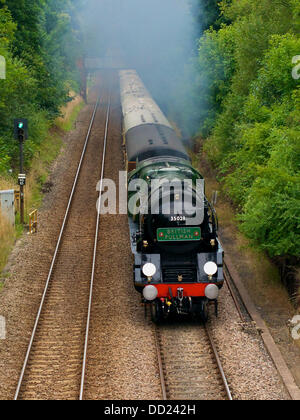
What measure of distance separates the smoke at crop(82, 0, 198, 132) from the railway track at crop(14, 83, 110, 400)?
49.9 ft

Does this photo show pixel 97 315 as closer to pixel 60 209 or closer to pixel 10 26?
pixel 60 209

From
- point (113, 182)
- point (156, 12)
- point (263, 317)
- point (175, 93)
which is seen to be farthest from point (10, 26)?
point (156, 12)

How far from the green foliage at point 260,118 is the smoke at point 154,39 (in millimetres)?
4271

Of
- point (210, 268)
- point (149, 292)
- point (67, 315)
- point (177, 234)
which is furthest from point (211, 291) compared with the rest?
point (67, 315)

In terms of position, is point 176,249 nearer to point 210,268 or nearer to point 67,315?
point 210,268

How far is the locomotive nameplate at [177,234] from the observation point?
12.5 metres

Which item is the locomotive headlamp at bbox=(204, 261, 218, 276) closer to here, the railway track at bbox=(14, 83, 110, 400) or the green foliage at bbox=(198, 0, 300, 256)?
the green foliage at bbox=(198, 0, 300, 256)

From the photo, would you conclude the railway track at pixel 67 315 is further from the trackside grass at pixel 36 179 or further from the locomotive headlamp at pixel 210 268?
the locomotive headlamp at pixel 210 268

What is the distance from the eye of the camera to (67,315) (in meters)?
13.6

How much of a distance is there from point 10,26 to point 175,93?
647 inches

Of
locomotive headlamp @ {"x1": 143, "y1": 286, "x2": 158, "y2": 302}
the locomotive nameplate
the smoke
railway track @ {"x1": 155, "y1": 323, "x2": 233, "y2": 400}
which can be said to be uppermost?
the smoke

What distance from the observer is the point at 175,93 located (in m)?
38.4

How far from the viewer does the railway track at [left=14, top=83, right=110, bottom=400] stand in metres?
10.5

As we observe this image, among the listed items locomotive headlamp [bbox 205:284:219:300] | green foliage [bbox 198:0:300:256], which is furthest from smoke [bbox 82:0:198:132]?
locomotive headlamp [bbox 205:284:219:300]
